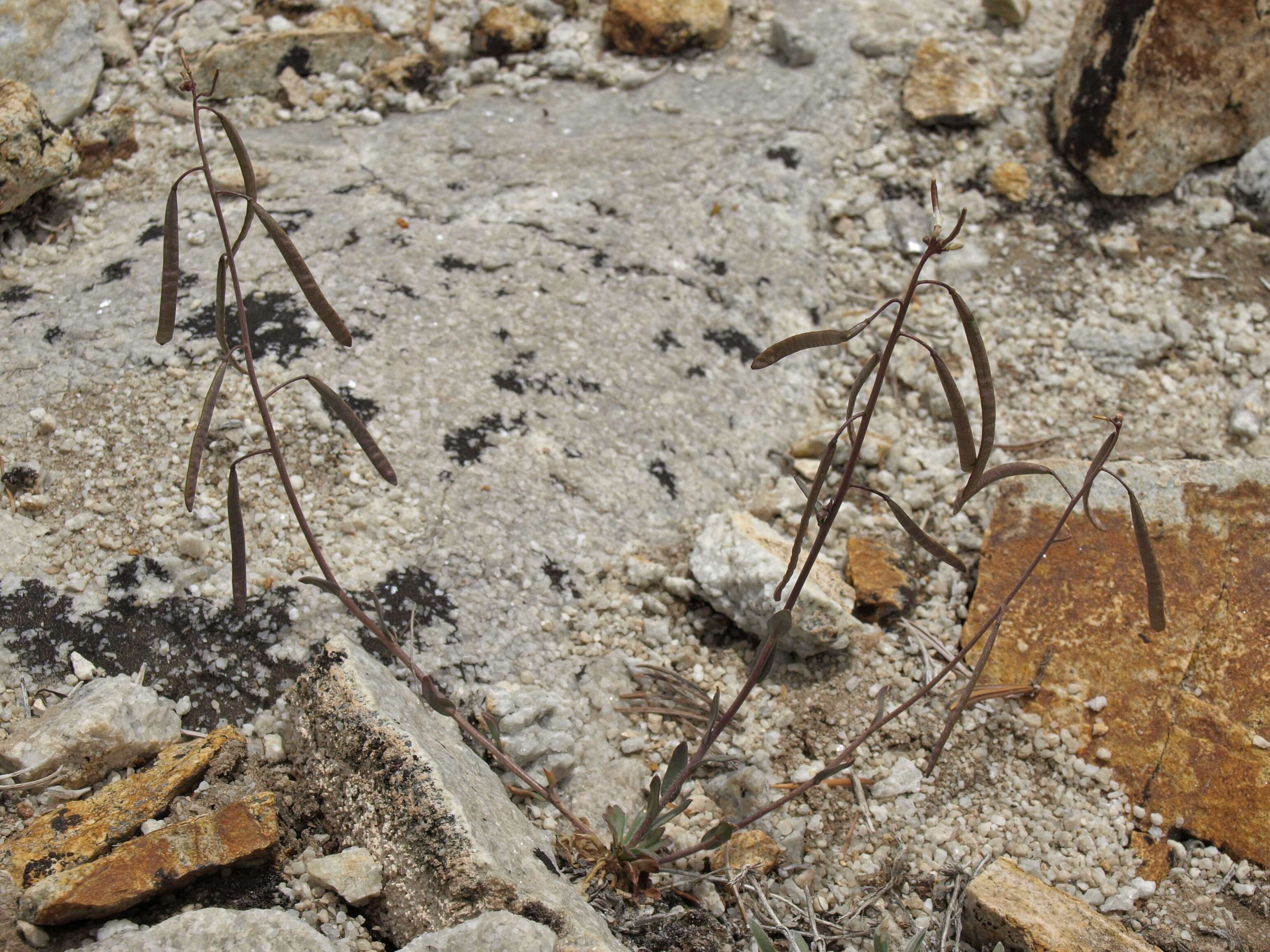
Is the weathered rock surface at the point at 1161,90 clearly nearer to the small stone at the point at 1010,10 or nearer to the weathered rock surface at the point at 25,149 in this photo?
the small stone at the point at 1010,10

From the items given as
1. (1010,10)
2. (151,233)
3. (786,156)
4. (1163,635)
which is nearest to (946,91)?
(1010,10)

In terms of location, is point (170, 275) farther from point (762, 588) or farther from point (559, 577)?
point (762, 588)

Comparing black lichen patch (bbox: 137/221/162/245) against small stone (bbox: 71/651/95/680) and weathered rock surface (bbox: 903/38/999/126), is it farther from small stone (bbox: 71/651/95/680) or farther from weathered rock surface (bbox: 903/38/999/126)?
weathered rock surface (bbox: 903/38/999/126)

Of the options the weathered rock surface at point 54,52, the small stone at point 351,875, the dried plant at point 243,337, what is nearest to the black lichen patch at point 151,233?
the weathered rock surface at point 54,52

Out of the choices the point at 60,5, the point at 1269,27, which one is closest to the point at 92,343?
the point at 60,5

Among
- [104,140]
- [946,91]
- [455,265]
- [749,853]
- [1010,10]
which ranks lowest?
[749,853]

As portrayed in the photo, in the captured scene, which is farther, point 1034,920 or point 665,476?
point 665,476

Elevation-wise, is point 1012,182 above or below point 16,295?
above
